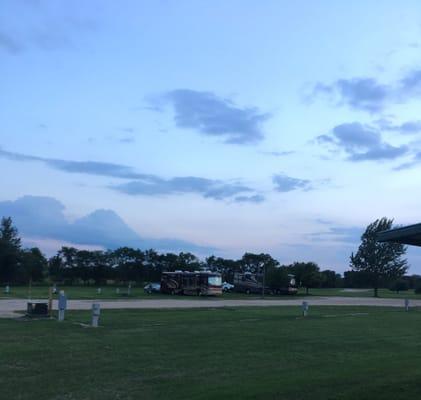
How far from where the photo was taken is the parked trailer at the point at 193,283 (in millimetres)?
61469

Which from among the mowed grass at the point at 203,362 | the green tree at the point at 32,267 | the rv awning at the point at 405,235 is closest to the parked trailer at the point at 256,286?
the green tree at the point at 32,267

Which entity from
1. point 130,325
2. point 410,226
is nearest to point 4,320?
point 130,325

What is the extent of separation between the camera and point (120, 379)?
35.8ft

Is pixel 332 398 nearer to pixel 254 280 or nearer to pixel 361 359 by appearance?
pixel 361 359

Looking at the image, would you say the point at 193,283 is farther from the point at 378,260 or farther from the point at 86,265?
the point at 86,265

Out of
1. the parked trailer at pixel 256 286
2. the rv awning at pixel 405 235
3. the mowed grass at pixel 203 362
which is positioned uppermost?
the rv awning at pixel 405 235

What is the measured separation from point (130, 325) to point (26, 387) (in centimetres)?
1277

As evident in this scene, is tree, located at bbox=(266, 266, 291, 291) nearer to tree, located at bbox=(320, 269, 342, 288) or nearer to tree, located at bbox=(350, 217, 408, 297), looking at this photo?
tree, located at bbox=(350, 217, 408, 297)

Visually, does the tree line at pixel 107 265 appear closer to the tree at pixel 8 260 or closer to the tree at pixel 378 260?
the tree at pixel 8 260

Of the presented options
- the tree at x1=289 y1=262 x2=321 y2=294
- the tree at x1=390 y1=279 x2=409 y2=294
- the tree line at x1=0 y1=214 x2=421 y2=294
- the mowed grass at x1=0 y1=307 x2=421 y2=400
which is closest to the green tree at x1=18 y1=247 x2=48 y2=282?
the tree line at x1=0 y1=214 x2=421 y2=294

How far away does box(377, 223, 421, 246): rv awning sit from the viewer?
31.6ft

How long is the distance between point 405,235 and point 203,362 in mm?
5488

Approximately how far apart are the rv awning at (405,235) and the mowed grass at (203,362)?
2.39 m

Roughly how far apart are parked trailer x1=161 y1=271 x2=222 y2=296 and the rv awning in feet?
167
